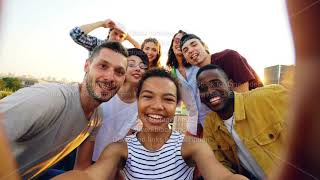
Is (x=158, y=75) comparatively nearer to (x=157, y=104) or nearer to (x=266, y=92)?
(x=157, y=104)

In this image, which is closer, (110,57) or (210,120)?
(110,57)

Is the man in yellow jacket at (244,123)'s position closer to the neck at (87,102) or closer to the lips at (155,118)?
the lips at (155,118)

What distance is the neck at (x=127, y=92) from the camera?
96cm

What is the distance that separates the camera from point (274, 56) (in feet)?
3.07

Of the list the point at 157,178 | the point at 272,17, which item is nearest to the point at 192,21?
the point at 272,17

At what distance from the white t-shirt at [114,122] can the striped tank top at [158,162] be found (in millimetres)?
36

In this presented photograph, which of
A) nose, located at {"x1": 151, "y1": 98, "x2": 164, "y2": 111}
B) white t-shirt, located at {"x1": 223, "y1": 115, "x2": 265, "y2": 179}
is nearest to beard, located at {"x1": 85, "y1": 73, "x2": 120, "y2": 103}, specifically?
nose, located at {"x1": 151, "y1": 98, "x2": 164, "y2": 111}

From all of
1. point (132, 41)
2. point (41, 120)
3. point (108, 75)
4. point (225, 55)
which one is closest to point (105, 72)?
point (108, 75)

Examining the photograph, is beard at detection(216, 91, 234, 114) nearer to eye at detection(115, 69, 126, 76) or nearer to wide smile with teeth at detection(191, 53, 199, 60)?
wide smile with teeth at detection(191, 53, 199, 60)

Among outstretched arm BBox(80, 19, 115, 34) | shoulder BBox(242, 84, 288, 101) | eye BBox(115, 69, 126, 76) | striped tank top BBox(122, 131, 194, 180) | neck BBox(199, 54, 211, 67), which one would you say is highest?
outstretched arm BBox(80, 19, 115, 34)

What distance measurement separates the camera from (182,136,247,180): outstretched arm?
3.01 ft

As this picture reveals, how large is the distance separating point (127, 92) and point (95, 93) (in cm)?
9

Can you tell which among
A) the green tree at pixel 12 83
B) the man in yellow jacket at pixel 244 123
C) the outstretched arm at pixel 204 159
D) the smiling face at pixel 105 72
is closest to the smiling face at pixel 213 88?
the man in yellow jacket at pixel 244 123

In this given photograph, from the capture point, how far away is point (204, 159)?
0.96m
